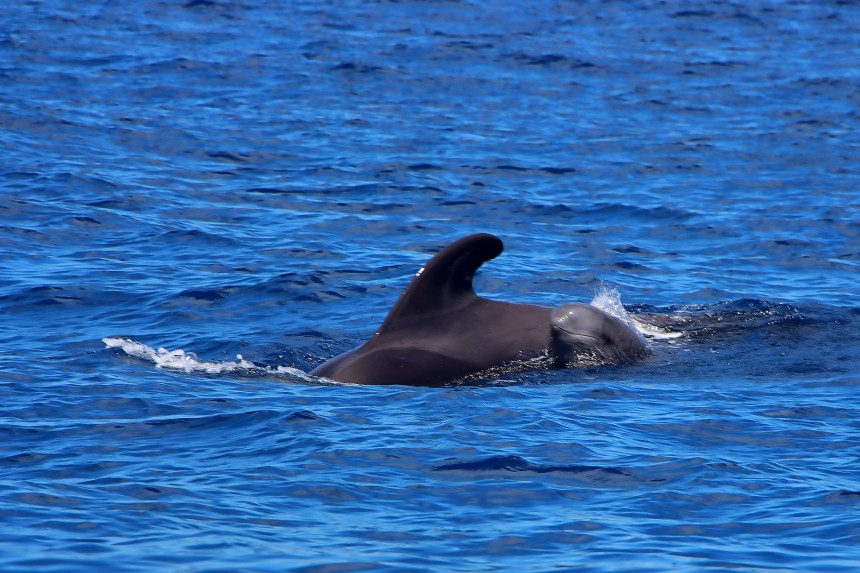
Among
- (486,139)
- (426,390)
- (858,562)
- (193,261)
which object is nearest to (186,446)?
(426,390)

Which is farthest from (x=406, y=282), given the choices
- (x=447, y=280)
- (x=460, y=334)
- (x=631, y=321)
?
(x=447, y=280)

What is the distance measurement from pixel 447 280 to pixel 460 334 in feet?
1.81

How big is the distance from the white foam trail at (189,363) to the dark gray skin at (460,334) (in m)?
0.44

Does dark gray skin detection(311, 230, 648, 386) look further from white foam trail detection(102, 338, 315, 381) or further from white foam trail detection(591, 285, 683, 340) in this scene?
white foam trail detection(591, 285, 683, 340)

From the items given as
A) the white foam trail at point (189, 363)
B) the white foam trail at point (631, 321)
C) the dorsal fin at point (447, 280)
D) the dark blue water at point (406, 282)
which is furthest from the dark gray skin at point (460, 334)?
the white foam trail at point (631, 321)

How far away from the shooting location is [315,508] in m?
9.28

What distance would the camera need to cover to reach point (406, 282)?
57.1ft

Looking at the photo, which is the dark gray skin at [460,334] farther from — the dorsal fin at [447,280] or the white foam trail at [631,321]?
the white foam trail at [631,321]

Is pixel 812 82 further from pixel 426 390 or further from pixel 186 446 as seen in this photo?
pixel 186 446

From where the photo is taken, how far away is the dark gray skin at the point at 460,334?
41.3 feet

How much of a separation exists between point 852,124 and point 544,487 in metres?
Answer: 20.7

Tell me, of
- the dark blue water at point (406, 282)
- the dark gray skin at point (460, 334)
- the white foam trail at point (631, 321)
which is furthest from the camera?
the white foam trail at point (631, 321)

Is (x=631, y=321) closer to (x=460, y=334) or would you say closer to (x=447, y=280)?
(x=460, y=334)

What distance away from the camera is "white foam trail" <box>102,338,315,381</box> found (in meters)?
13.2
